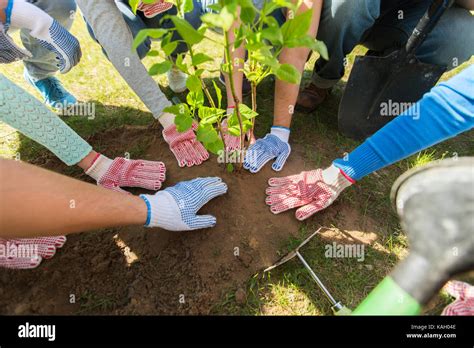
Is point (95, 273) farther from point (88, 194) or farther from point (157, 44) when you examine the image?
point (157, 44)

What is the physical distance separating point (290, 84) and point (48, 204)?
1.20 metres

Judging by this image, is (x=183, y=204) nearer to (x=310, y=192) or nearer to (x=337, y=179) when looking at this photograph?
(x=310, y=192)

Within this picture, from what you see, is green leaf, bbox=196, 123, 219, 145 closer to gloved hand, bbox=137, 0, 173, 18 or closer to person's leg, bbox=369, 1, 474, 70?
gloved hand, bbox=137, 0, 173, 18

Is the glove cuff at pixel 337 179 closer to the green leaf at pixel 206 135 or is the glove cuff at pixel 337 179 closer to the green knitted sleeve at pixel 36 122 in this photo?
the green leaf at pixel 206 135

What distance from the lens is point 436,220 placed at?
791mm

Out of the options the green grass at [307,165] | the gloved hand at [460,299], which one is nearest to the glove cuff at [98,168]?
the green grass at [307,165]

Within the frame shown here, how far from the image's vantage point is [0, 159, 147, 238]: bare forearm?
987 millimetres

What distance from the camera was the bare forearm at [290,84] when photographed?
1541 millimetres

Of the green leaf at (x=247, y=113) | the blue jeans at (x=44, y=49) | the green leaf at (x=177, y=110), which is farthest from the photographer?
the blue jeans at (x=44, y=49)

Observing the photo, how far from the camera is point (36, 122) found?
1.36 m

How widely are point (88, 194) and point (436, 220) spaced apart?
1.05 m

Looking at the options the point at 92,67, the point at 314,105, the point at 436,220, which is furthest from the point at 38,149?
the point at 436,220

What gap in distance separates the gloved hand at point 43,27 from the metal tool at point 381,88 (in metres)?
1.51

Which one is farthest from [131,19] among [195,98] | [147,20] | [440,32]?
[440,32]
